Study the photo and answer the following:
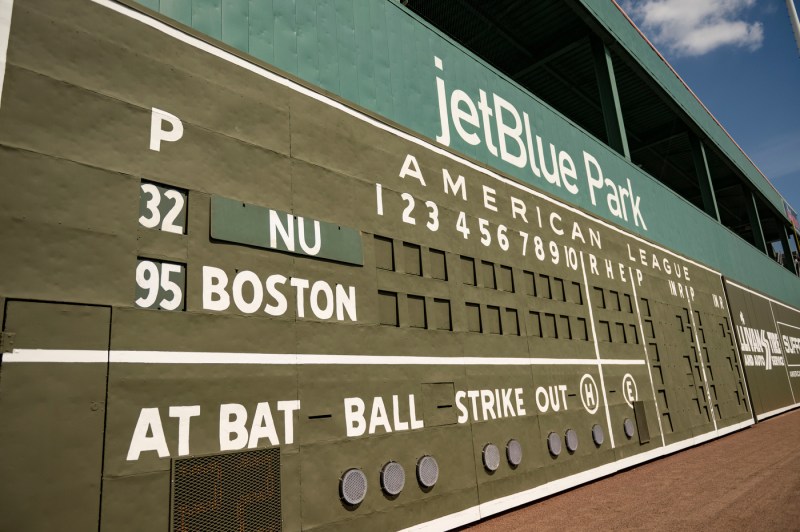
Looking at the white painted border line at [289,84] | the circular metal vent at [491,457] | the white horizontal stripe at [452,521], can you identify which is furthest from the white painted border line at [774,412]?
the white horizontal stripe at [452,521]

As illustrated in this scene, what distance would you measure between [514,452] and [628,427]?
12.8ft

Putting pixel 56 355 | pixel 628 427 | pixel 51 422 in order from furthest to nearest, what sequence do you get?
1. pixel 628 427
2. pixel 56 355
3. pixel 51 422

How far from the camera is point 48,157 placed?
12.6 ft

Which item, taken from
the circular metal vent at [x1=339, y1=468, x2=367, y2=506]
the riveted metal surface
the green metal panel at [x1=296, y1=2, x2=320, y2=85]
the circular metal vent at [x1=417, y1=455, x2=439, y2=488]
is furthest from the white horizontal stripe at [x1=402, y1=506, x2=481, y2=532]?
the green metal panel at [x1=296, y1=2, x2=320, y2=85]

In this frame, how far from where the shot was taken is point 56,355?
3623mm

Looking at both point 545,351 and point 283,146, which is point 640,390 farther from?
point 283,146

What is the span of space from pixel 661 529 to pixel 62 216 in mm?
7080

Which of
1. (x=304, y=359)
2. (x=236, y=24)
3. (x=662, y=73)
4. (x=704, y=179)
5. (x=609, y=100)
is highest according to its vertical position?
(x=662, y=73)

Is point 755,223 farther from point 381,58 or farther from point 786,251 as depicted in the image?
point 381,58

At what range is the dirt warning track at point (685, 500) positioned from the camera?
21.3 ft

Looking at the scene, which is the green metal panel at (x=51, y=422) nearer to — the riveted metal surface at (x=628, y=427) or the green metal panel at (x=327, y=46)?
the green metal panel at (x=327, y=46)

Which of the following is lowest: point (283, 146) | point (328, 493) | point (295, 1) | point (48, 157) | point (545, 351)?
point (328, 493)

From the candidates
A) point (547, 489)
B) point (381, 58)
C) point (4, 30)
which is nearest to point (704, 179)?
point (547, 489)

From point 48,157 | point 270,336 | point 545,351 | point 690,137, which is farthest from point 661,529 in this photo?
point 690,137
